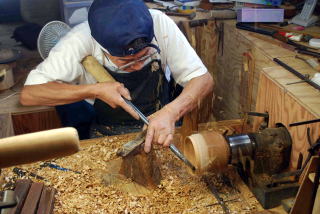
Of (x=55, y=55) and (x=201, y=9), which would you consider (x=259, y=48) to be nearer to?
(x=201, y=9)

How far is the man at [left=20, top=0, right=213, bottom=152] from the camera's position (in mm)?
2258

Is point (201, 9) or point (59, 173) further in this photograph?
point (201, 9)

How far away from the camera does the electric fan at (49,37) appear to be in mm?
2795

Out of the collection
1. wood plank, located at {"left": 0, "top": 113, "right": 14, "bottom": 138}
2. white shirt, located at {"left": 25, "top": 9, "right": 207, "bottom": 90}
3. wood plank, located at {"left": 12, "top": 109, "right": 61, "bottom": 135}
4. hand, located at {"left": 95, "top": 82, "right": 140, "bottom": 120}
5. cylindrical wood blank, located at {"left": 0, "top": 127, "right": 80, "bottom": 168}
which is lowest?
wood plank, located at {"left": 12, "top": 109, "right": 61, "bottom": 135}

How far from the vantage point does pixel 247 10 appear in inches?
134

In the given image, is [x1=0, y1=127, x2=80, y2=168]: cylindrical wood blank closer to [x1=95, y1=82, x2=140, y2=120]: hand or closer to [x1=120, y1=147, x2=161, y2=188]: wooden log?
[x1=120, y1=147, x2=161, y2=188]: wooden log

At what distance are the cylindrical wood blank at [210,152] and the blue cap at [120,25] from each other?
733 millimetres

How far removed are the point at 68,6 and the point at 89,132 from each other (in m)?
1.54

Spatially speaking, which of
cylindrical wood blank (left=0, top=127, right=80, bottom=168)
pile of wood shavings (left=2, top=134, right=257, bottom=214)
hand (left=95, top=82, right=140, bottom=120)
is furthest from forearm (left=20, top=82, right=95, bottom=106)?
cylindrical wood blank (left=0, top=127, right=80, bottom=168)

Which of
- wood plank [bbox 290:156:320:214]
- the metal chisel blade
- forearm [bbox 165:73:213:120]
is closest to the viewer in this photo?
wood plank [bbox 290:156:320:214]

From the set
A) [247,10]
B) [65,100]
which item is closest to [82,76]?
[65,100]

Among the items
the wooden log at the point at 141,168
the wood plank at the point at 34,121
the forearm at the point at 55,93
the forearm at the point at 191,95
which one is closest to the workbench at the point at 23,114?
the wood plank at the point at 34,121

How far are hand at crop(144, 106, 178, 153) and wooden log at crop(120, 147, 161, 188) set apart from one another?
0.15 feet

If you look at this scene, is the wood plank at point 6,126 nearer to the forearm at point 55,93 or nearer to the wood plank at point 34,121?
the wood plank at point 34,121
